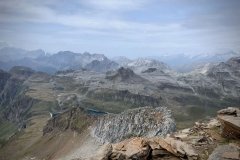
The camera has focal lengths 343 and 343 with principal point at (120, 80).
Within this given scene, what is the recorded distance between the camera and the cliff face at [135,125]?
4807 inches

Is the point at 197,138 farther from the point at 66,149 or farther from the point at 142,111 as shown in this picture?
the point at 66,149

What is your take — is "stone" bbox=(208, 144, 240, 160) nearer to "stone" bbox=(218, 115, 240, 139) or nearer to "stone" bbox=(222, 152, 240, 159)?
"stone" bbox=(222, 152, 240, 159)

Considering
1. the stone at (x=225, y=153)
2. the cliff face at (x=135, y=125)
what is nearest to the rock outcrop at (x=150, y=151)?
the stone at (x=225, y=153)

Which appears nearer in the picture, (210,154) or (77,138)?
(210,154)

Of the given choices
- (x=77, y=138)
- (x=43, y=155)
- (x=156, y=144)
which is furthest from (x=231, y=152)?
(x=43, y=155)

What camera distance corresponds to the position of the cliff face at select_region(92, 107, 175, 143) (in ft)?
401

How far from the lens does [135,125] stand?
144125 mm

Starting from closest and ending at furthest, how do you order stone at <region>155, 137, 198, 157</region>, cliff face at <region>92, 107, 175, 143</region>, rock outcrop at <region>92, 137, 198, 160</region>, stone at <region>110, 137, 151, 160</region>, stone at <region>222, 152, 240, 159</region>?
stone at <region>222, 152, 240, 159</region> < stone at <region>155, 137, 198, 157</region> < rock outcrop at <region>92, 137, 198, 160</region> < stone at <region>110, 137, 151, 160</region> < cliff face at <region>92, 107, 175, 143</region>

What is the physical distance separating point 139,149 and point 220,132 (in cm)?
1300

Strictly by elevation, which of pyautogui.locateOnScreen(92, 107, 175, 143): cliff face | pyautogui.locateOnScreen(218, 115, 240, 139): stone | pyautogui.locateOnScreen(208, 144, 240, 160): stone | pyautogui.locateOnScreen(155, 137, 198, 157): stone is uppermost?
pyautogui.locateOnScreen(218, 115, 240, 139): stone

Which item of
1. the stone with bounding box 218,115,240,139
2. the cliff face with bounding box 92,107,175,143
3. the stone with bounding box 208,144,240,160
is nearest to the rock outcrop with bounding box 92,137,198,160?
the stone with bounding box 208,144,240,160

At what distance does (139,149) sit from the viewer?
41.8 metres

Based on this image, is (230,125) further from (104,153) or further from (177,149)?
(104,153)

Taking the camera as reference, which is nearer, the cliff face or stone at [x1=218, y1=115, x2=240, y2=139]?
stone at [x1=218, y1=115, x2=240, y2=139]
